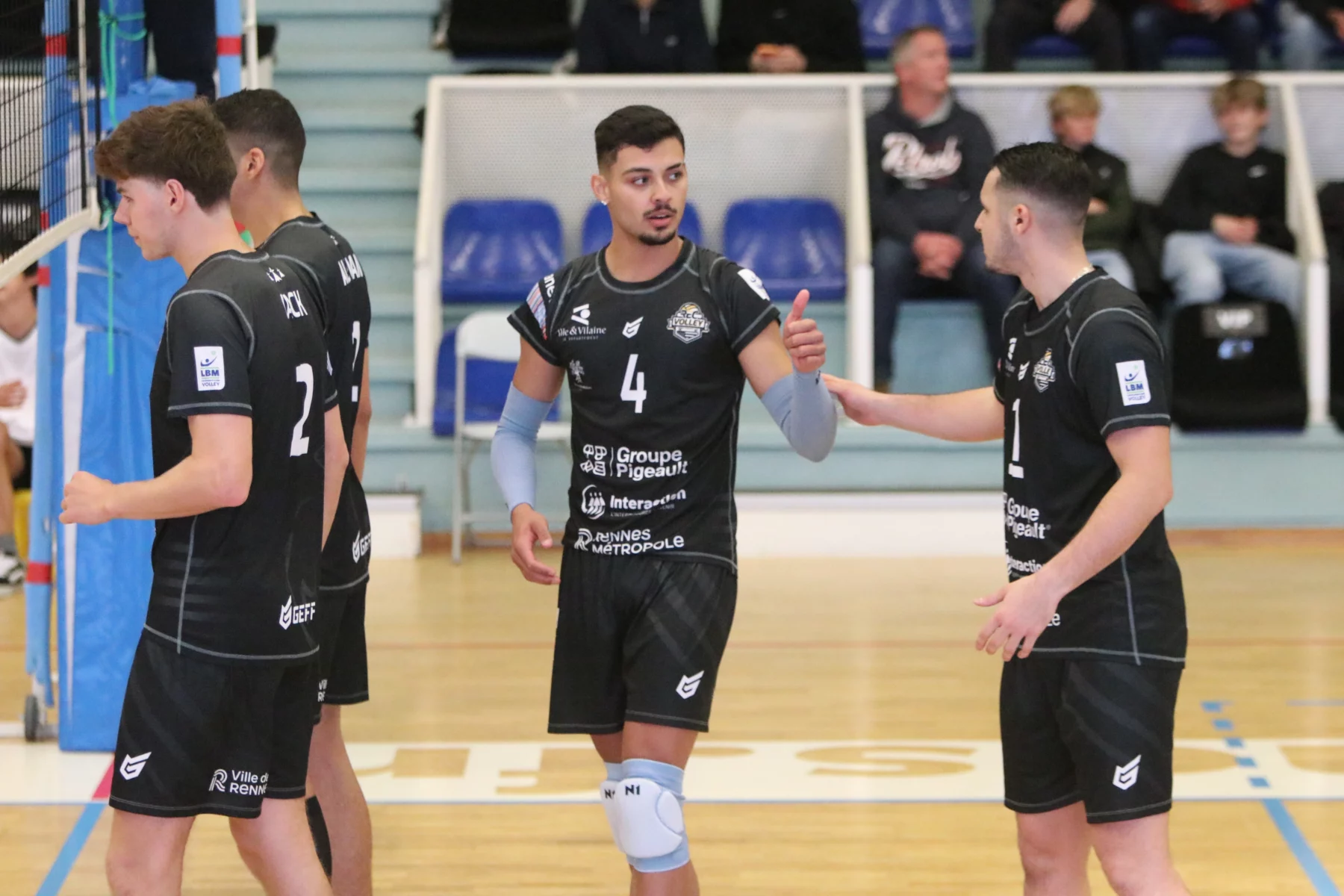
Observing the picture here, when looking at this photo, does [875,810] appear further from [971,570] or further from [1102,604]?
[971,570]

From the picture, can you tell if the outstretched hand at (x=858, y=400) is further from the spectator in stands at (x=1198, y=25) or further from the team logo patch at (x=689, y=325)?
the spectator in stands at (x=1198, y=25)

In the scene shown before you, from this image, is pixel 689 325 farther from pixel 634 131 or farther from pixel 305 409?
pixel 305 409

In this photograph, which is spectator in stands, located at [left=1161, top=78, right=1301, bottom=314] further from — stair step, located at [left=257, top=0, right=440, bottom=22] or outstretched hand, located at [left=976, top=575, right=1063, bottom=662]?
outstretched hand, located at [left=976, top=575, right=1063, bottom=662]

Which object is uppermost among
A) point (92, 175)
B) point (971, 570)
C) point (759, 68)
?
point (759, 68)

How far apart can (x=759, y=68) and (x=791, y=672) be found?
450 cm

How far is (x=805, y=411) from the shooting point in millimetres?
3482

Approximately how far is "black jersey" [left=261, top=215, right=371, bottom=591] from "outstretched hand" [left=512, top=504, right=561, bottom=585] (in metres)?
0.37

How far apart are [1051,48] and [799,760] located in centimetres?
610

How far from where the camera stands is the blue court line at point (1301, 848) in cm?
424

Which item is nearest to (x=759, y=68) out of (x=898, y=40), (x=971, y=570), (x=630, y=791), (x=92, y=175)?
(x=898, y=40)

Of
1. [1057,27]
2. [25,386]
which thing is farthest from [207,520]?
[1057,27]

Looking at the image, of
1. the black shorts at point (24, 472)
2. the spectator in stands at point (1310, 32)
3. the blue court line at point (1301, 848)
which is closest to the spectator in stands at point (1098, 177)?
the spectator in stands at point (1310, 32)

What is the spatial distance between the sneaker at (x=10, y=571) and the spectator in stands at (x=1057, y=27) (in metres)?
5.95

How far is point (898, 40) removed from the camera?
9.18 meters
